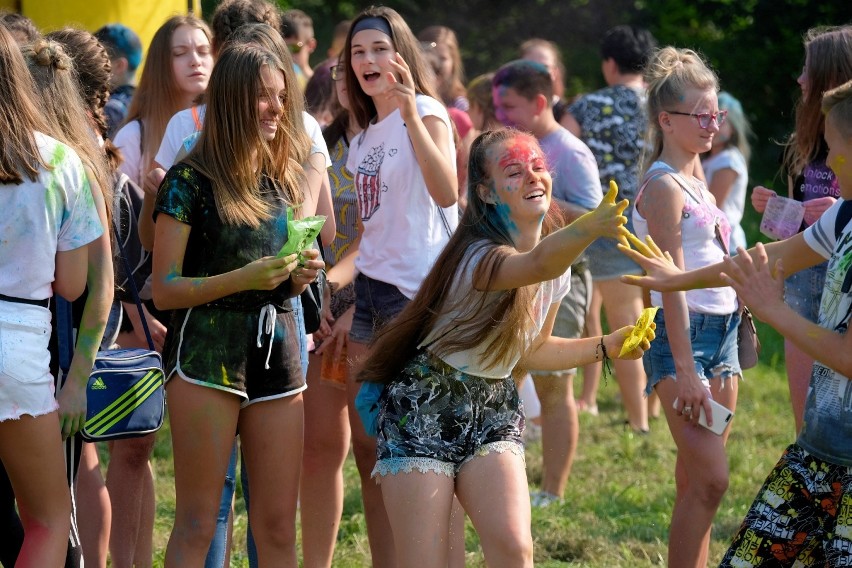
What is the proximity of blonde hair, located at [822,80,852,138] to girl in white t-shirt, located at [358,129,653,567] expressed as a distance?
2.66 ft

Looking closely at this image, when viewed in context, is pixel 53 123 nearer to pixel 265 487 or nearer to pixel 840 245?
pixel 265 487

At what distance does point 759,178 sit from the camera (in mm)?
16359

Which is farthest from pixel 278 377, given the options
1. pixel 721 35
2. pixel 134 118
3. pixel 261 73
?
pixel 721 35

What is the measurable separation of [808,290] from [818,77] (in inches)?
33.1

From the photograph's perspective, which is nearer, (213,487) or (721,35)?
(213,487)

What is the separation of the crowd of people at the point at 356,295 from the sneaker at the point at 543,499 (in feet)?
4.49

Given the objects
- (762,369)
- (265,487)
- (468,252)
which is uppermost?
(468,252)

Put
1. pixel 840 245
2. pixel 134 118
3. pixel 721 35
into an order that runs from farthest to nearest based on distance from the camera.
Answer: pixel 721 35 < pixel 134 118 < pixel 840 245

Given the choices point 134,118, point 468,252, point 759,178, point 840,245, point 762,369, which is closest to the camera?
point 840,245

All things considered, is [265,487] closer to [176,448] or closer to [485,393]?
[176,448]

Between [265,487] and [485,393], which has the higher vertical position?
[485,393]

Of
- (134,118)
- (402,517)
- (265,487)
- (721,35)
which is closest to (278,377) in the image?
(265,487)

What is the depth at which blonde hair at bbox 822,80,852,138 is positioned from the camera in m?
3.04

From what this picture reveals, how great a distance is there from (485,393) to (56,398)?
48.6 inches
